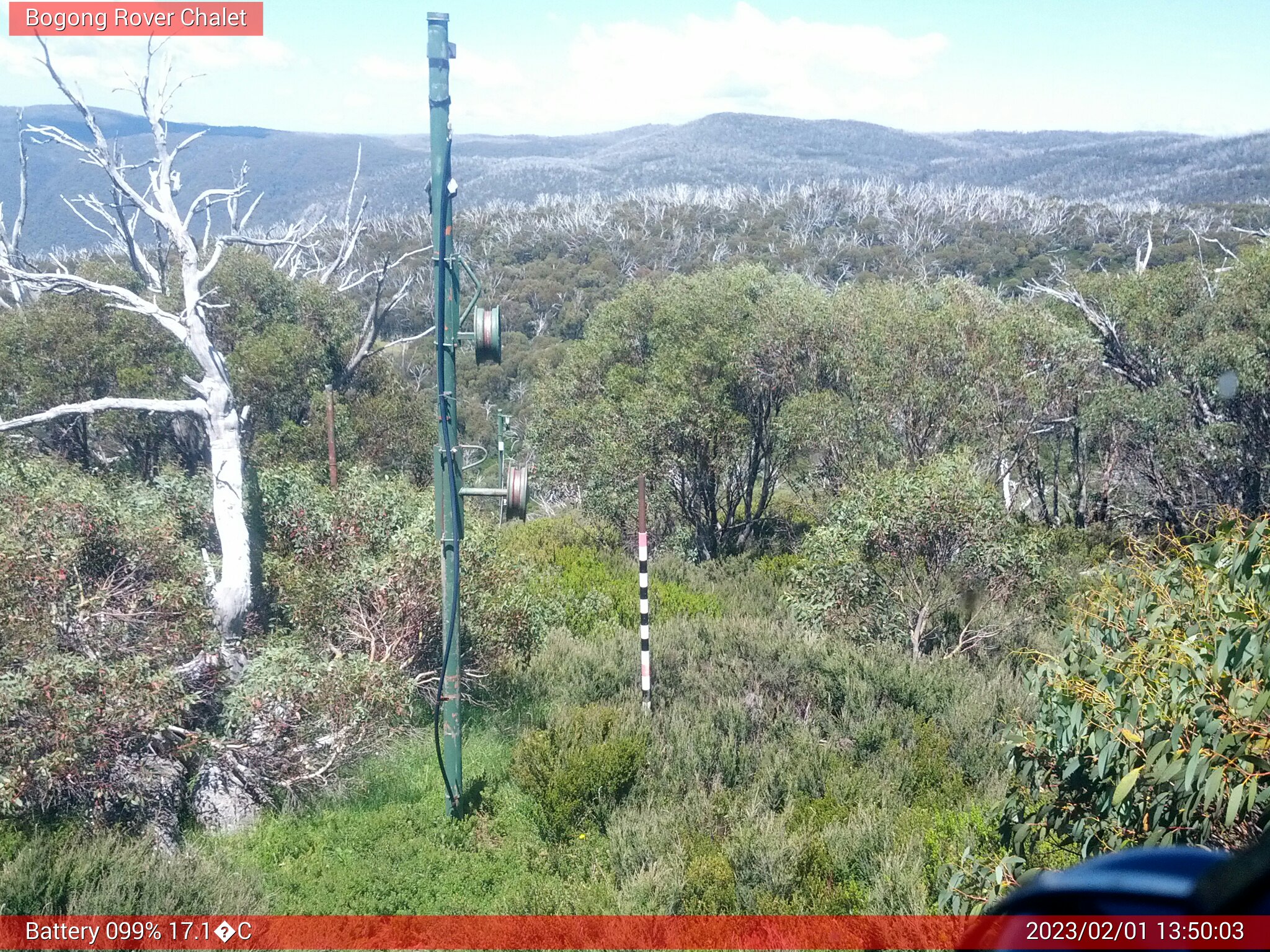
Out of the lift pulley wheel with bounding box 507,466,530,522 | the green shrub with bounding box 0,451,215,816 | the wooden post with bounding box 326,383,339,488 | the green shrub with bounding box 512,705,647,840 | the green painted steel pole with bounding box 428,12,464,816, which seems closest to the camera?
the green shrub with bounding box 0,451,215,816

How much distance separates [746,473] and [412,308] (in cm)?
3848

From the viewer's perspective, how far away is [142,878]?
5.76 metres

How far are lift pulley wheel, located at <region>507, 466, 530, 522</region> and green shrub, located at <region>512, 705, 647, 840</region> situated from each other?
7.21 ft

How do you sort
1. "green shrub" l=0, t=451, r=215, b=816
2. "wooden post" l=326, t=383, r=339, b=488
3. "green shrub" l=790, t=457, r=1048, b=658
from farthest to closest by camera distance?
"wooden post" l=326, t=383, r=339, b=488 < "green shrub" l=790, t=457, r=1048, b=658 < "green shrub" l=0, t=451, r=215, b=816

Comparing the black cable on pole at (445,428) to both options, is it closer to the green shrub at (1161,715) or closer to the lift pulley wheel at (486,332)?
the lift pulley wheel at (486,332)

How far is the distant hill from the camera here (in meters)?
102

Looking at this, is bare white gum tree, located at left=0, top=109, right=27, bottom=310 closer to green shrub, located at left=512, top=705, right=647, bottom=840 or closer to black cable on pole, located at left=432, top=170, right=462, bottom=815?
black cable on pole, located at left=432, top=170, right=462, bottom=815

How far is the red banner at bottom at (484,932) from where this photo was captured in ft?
17.1

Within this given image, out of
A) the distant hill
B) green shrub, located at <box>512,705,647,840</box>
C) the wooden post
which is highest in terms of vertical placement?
the distant hill

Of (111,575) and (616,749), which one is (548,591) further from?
(111,575)

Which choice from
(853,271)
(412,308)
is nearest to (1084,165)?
(853,271)

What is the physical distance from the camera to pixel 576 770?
24.7 ft

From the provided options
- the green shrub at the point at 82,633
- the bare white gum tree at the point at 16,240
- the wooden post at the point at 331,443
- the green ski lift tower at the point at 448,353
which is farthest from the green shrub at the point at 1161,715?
the bare white gum tree at the point at 16,240

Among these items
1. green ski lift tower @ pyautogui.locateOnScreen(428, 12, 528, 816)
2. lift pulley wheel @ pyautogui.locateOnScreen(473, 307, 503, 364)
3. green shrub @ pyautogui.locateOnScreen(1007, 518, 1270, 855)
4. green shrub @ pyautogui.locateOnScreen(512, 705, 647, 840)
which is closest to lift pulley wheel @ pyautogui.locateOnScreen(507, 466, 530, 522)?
green ski lift tower @ pyautogui.locateOnScreen(428, 12, 528, 816)
